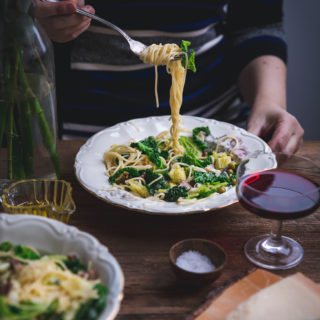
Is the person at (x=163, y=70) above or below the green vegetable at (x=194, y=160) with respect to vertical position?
above

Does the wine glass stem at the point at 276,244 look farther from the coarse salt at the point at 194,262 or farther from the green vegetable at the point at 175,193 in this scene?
the green vegetable at the point at 175,193

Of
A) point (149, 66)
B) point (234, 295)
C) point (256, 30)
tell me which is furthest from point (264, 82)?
point (234, 295)

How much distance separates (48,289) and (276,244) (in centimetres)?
98

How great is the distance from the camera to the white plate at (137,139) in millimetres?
2021

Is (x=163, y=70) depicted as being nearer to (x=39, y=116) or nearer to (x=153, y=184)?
(x=153, y=184)

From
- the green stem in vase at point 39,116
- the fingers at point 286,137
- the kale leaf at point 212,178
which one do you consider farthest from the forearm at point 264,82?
the green stem in vase at point 39,116

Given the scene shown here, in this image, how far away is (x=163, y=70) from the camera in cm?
336

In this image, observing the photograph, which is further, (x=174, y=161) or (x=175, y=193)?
(x=174, y=161)

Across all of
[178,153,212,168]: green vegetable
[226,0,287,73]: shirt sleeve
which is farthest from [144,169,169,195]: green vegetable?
[226,0,287,73]: shirt sleeve

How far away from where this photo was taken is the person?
10.6 feet

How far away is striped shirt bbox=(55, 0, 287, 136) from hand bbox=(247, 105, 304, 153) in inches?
23.3

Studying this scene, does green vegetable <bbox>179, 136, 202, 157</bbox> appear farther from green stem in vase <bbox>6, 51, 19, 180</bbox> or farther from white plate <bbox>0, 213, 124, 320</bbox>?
white plate <bbox>0, 213, 124, 320</bbox>

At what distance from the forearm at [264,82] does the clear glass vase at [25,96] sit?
4.88 feet

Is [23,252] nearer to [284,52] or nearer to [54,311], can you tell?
[54,311]
